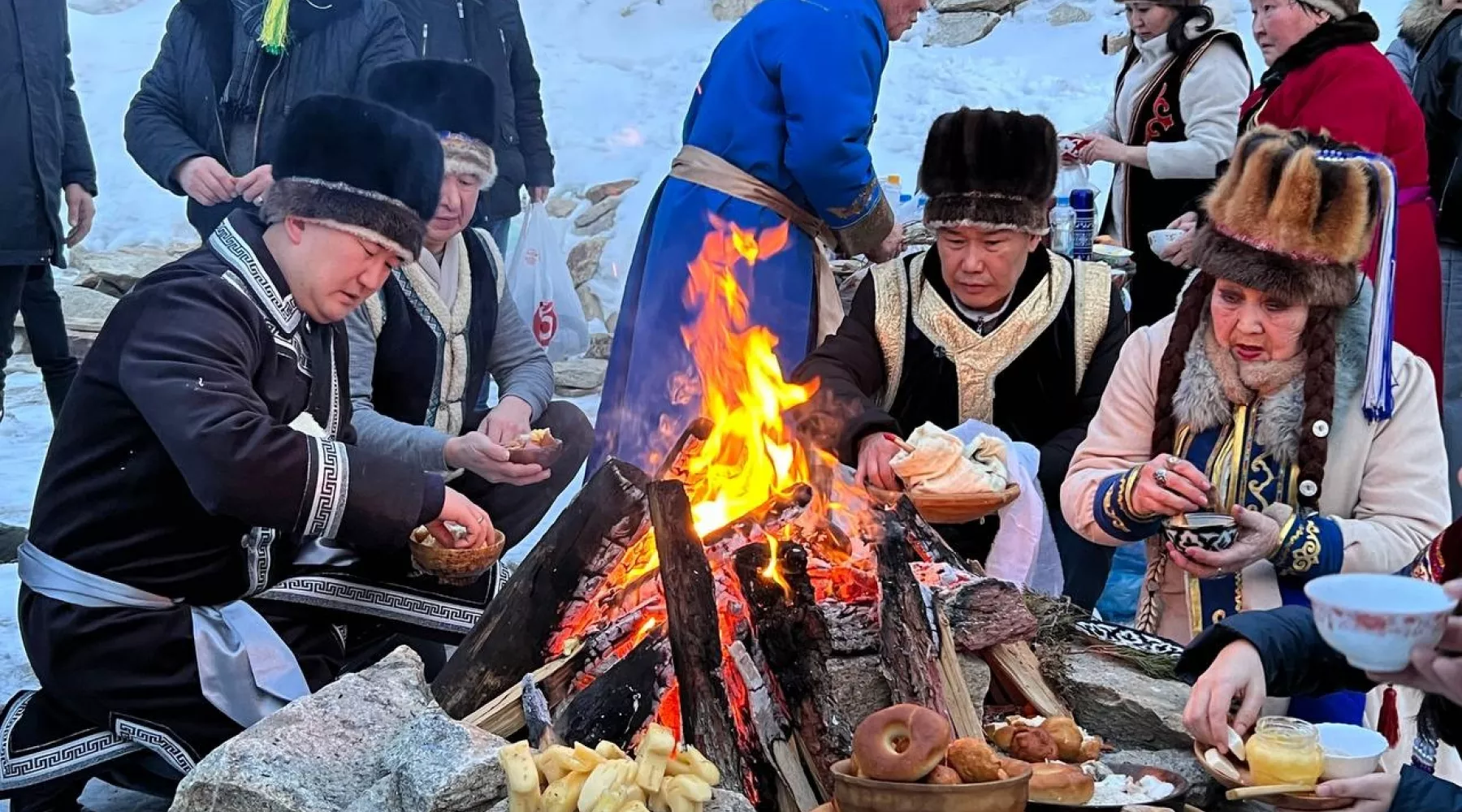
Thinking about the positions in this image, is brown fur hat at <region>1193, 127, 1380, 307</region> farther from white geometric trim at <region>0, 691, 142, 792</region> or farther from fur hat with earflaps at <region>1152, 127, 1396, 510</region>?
white geometric trim at <region>0, 691, 142, 792</region>

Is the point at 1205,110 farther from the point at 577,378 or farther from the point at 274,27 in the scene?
the point at 577,378

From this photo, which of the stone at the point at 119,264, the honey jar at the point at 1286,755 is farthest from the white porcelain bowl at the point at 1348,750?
the stone at the point at 119,264

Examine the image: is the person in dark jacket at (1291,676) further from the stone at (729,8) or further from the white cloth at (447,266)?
the stone at (729,8)

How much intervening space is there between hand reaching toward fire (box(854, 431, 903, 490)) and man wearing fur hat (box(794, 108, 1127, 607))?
0.12 meters

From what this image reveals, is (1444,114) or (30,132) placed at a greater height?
(1444,114)

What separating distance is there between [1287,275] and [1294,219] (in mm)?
143

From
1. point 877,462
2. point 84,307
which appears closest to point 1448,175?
point 877,462

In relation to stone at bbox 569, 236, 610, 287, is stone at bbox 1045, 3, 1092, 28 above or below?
above

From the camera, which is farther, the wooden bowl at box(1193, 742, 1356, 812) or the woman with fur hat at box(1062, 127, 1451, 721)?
the woman with fur hat at box(1062, 127, 1451, 721)

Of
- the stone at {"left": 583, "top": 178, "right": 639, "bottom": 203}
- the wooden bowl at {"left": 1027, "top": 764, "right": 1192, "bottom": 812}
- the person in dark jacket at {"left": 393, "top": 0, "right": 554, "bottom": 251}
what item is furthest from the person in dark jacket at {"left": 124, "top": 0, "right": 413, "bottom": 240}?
the stone at {"left": 583, "top": 178, "right": 639, "bottom": 203}

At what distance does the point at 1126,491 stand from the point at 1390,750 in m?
0.94

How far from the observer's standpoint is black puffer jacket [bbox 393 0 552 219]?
7.23 meters

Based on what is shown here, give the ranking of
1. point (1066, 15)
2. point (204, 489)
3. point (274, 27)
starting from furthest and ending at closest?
1. point (1066, 15)
2. point (274, 27)
3. point (204, 489)

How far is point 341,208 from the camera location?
350 centimetres
